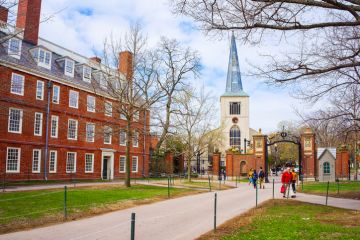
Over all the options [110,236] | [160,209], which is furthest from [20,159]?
[110,236]

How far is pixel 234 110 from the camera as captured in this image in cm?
8888

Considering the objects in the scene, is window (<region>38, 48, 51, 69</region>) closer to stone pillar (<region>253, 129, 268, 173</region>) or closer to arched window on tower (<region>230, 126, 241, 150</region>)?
stone pillar (<region>253, 129, 268, 173</region>)

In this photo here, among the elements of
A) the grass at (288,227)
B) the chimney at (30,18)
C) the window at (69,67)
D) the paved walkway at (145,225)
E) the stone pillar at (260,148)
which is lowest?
the paved walkway at (145,225)

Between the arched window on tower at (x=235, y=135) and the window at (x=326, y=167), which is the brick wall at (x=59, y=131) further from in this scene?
the arched window on tower at (x=235, y=135)

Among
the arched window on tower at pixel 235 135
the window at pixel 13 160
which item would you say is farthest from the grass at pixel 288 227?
the arched window on tower at pixel 235 135

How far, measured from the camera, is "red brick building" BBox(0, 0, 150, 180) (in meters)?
28.1

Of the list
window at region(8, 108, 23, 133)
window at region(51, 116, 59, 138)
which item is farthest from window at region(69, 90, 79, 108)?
window at region(8, 108, 23, 133)

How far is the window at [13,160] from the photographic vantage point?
28670 mm

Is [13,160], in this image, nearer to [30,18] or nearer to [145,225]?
[30,18]

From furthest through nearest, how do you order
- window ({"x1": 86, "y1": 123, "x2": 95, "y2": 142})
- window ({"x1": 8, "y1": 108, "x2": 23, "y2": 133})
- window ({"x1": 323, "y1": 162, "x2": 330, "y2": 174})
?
window ({"x1": 323, "y1": 162, "x2": 330, "y2": 174})
window ({"x1": 8, "y1": 108, "x2": 23, "y2": 133})
window ({"x1": 86, "y1": 123, "x2": 95, "y2": 142})

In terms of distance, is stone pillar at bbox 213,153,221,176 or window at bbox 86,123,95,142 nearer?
window at bbox 86,123,95,142

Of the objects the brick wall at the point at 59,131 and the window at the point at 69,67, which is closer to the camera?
the brick wall at the point at 59,131

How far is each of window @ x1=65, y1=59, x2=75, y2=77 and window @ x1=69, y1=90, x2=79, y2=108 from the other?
1.97 metres

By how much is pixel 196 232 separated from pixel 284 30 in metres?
6.27
